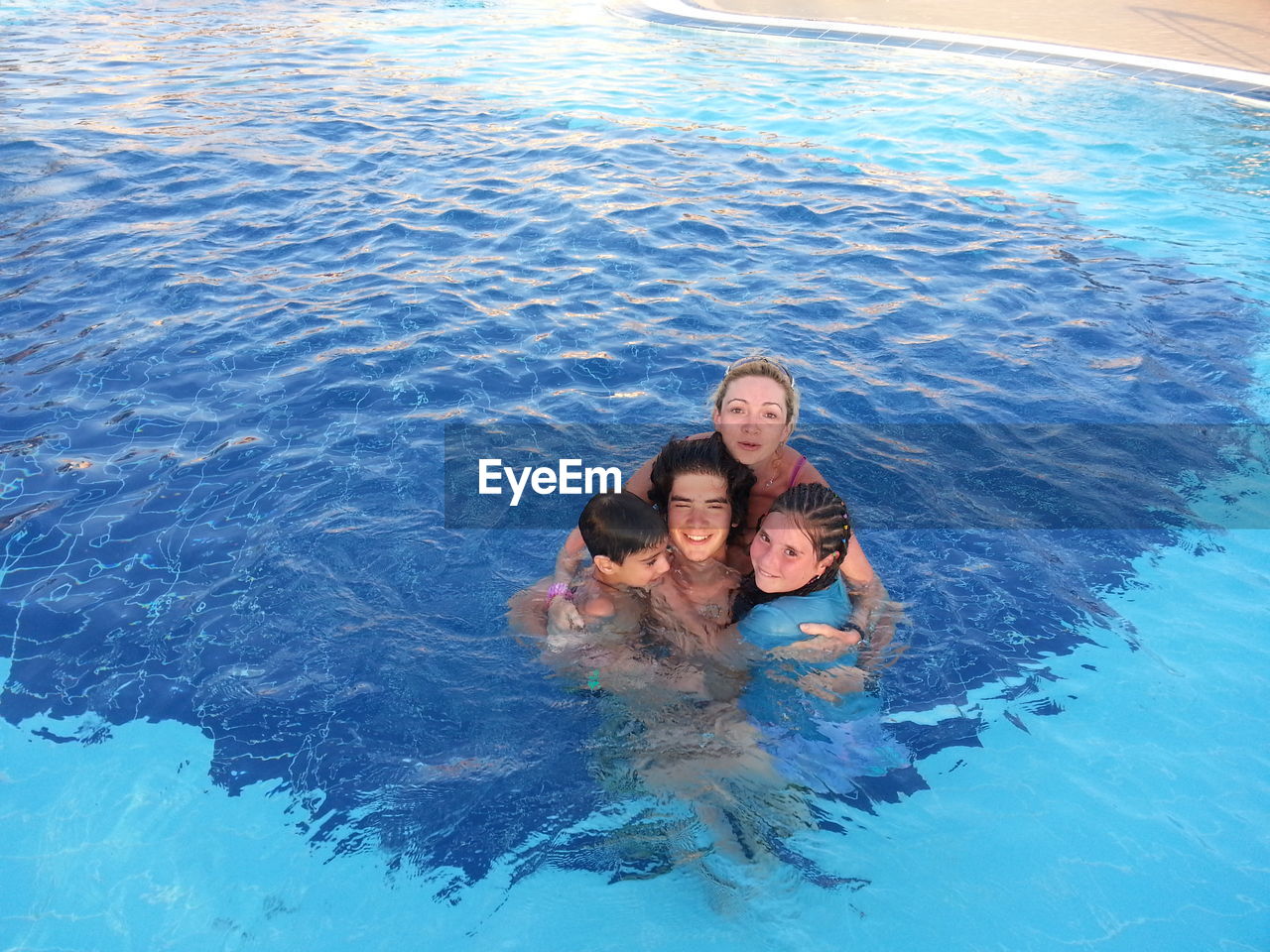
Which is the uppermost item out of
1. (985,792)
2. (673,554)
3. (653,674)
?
(673,554)

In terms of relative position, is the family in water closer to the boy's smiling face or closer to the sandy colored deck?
the boy's smiling face

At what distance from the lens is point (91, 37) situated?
46.9ft

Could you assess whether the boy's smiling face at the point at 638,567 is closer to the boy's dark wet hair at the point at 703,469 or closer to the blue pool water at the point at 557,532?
the boy's dark wet hair at the point at 703,469

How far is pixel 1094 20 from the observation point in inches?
603

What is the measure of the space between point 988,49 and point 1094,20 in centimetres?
247

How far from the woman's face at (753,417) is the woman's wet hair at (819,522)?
415mm

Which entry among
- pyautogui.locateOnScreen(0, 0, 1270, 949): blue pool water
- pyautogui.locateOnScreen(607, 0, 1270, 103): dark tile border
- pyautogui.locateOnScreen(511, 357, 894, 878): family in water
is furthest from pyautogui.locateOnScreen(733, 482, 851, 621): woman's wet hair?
pyautogui.locateOnScreen(607, 0, 1270, 103): dark tile border

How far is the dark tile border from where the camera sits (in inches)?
493

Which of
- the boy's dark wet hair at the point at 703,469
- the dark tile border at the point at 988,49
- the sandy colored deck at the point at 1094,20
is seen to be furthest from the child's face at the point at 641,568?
the sandy colored deck at the point at 1094,20

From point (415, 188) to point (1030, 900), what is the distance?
824cm

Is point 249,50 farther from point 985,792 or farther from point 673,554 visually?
point 985,792

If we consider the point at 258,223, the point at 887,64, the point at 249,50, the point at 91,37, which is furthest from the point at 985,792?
the point at 91,37

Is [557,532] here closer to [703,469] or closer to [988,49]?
[703,469]

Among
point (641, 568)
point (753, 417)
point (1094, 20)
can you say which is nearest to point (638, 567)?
point (641, 568)
